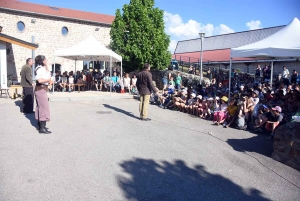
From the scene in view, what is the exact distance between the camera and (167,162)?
5.14 meters

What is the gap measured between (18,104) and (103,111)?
12.6 ft

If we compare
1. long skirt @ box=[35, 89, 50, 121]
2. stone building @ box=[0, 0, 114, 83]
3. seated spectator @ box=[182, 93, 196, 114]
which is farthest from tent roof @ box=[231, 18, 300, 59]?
stone building @ box=[0, 0, 114, 83]

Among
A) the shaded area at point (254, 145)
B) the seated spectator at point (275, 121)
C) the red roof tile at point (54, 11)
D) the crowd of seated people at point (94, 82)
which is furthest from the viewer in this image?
the red roof tile at point (54, 11)

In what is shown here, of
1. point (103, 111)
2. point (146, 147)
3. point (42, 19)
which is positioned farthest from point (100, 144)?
point (42, 19)

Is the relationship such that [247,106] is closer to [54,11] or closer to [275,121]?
[275,121]

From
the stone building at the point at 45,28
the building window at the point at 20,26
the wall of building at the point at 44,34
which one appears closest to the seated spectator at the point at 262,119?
the stone building at the point at 45,28

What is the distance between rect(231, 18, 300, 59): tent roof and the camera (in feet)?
27.0

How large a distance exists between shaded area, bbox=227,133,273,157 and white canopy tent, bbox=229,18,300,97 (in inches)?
109

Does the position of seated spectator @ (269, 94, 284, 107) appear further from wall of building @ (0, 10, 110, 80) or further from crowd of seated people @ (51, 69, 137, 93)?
wall of building @ (0, 10, 110, 80)

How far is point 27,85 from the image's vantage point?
357 inches

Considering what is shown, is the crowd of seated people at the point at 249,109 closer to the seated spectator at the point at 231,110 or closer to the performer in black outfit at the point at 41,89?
the seated spectator at the point at 231,110

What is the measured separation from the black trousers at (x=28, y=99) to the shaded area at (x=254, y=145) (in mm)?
6522

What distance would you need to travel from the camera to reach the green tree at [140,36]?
2205cm

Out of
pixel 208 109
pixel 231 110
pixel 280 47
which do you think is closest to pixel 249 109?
pixel 231 110
